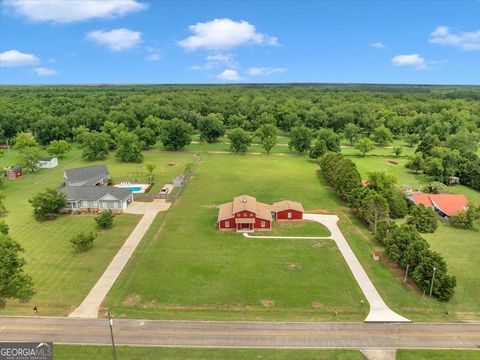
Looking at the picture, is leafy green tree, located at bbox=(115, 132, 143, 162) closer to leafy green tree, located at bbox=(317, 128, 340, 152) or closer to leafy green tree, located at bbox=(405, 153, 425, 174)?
leafy green tree, located at bbox=(317, 128, 340, 152)

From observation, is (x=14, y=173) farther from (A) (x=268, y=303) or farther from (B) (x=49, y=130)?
(A) (x=268, y=303)

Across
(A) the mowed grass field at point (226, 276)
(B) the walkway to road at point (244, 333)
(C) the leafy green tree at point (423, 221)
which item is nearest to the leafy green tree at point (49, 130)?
(A) the mowed grass field at point (226, 276)

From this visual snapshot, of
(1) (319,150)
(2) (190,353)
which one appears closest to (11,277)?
(2) (190,353)

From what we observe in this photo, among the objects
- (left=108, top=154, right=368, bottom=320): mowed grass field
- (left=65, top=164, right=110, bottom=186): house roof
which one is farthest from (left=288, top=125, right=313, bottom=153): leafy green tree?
(left=65, top=164, right=110, bottom=186): house roof

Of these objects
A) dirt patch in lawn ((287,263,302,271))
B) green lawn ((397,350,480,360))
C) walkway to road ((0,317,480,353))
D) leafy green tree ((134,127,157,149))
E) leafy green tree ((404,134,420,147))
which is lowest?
green lawn ((397,350,480,360))

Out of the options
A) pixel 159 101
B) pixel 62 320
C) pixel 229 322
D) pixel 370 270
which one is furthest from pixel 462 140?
pixel 159 101

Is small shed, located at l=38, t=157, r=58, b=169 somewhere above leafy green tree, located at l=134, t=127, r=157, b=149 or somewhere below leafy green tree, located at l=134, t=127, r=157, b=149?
below

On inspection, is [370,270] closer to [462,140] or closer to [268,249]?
[268,249]
